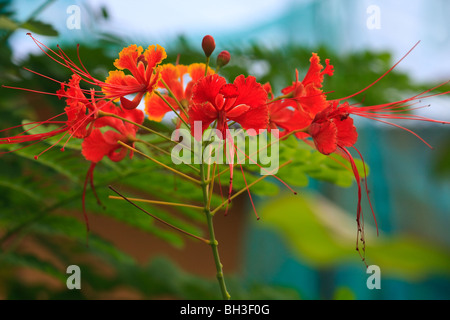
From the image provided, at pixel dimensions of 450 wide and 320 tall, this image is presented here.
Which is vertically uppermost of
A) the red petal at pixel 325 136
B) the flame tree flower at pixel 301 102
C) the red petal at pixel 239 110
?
the flame tree flower at pixel 301 102

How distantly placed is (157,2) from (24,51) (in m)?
0.77

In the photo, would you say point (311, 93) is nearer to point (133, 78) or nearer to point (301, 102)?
point (301, 102)

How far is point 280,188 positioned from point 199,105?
4.29ft

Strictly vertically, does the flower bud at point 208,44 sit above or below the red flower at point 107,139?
above

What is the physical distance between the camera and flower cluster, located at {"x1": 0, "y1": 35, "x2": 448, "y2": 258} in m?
0.42

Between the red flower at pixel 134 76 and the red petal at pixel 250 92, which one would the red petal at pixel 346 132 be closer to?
the red petal at pixel 250 92

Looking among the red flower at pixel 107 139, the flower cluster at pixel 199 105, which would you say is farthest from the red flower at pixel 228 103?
the red flower at pixel 107 139

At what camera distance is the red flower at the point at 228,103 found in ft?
1.33

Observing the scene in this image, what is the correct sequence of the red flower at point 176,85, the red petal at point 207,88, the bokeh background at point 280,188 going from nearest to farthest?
1. the red petal at point 207,88
2. the red flower at point 176,85
3. the bokeh background at point 280,188

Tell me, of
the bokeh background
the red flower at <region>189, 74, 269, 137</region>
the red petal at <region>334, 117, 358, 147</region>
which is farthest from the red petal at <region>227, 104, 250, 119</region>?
the bokeh background

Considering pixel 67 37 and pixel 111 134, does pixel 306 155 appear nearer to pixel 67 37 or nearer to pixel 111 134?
pixel 111 134

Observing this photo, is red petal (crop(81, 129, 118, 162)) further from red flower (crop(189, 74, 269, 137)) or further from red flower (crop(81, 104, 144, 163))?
red flower (crop(189, 74, 269, 137))

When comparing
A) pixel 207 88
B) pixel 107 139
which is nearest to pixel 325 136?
pixel 207 88
